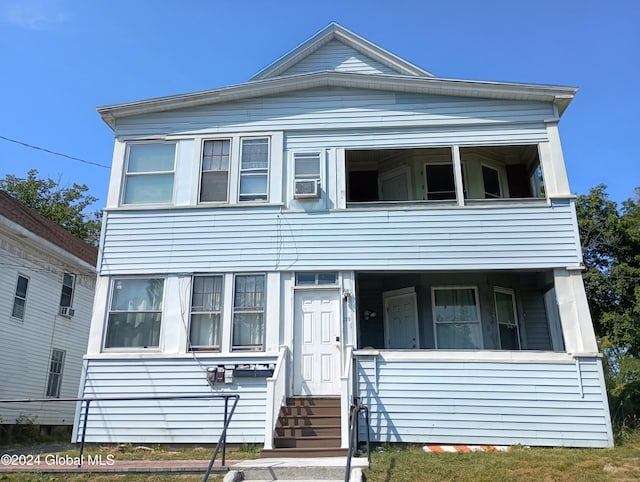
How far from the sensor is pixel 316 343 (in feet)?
33.3

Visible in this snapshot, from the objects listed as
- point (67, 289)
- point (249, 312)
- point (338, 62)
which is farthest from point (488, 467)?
point (67, 289)

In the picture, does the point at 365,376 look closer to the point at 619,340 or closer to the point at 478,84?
the point at 478,84

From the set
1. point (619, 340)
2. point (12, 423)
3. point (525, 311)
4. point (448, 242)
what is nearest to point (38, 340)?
point (12, 423)

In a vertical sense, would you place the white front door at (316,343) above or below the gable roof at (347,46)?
below

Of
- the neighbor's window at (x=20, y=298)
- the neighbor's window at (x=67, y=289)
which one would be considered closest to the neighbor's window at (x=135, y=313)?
the neighbor's window at (x=20, y=298)

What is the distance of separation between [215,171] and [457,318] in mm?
6052

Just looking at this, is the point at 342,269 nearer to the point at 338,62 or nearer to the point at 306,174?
the point at 306,174

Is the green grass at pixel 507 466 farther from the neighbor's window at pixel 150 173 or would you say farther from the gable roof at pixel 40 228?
the gable roof at pixel 40 228

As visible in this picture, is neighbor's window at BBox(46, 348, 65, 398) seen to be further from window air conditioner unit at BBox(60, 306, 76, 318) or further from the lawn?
the lawn

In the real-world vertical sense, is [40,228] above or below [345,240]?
above

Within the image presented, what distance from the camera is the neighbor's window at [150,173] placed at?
1130 centimetres

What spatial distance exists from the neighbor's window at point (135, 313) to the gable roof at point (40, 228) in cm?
541

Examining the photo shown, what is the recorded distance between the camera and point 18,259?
14906 mm

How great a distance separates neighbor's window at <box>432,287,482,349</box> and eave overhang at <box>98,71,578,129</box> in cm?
422
